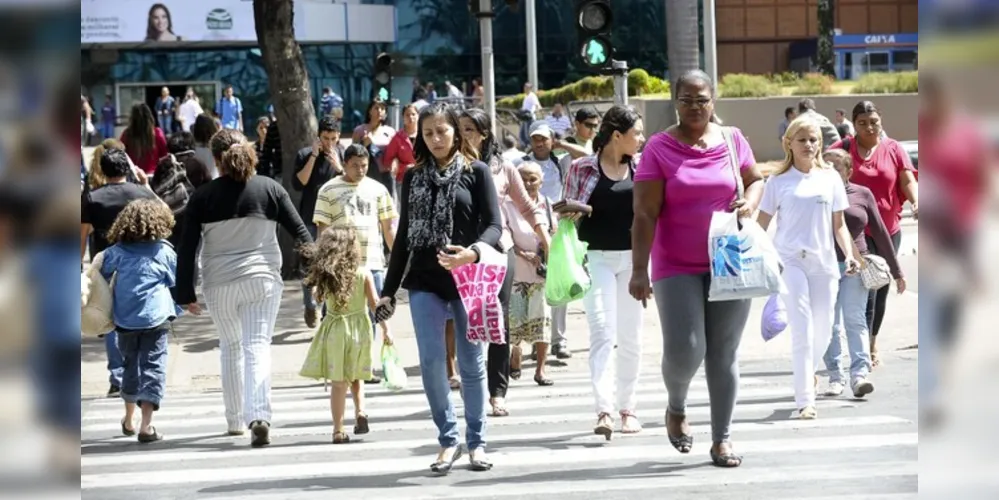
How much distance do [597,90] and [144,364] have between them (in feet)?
104

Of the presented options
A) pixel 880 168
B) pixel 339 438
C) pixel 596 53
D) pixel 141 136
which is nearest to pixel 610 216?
pixel 339 438

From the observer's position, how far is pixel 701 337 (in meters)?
7.26

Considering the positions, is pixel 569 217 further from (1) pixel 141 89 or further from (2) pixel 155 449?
(1) pixel 141 89

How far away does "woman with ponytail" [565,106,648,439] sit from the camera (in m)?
8.58

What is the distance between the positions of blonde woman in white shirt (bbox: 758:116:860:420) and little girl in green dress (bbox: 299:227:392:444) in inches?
99.2

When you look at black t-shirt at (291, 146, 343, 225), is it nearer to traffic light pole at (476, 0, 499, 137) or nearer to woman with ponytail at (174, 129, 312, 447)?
traffic light pole at (476, 0, 499, 137)

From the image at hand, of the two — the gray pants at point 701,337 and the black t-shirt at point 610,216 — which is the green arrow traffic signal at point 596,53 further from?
the gray pants at point 701,337

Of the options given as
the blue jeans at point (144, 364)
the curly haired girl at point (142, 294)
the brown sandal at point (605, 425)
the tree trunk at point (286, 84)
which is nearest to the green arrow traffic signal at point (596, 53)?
the tree trunk at point (286, 84)

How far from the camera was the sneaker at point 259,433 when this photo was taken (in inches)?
348

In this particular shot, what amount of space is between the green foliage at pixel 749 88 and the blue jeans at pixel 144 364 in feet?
89.0

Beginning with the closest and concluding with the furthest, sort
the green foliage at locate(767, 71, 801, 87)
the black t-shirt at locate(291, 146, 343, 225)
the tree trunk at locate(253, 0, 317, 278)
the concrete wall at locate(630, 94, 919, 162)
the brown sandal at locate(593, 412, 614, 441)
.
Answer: the brown sandal at locate(593, 412, 614, 441)
the black t-shirt at locate(291, 146, 343, 225)
the tree trunk at locate(253, 0, 317, 278)
the concrete wall at locate(630, 94, 919, 162)
the green foliage at locate(767, 71, 801, 87)

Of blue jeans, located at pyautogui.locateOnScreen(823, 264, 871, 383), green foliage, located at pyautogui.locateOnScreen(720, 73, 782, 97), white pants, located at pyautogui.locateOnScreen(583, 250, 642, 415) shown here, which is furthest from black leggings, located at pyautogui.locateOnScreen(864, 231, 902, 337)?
green foliage, located at pyautogui.locateOnScreen(720, 73, 782, 97)

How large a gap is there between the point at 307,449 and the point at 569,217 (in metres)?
2.03

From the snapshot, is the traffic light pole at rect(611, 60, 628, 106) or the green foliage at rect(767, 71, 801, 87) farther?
the green foliage at rect(767, 71, 801, 87)
